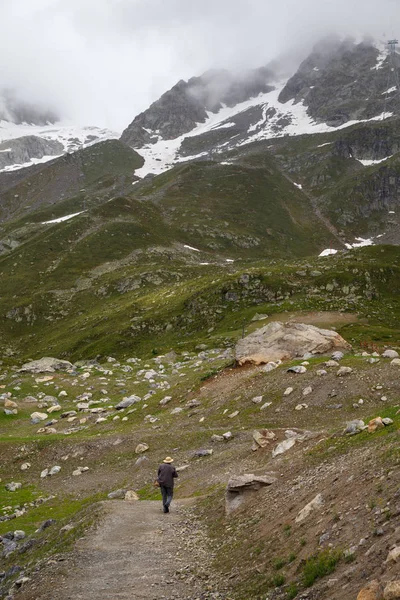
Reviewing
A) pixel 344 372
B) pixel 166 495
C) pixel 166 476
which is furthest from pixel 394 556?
pixel 344 372

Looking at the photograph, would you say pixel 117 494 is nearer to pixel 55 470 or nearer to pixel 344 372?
pixel 55 470

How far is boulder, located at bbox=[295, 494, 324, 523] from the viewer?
11773 millimetres

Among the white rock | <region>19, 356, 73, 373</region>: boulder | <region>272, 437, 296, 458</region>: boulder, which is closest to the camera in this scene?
<region>272, 437, 296, 458</region>: boulder

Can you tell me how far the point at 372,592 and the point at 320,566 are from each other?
200 centimetres

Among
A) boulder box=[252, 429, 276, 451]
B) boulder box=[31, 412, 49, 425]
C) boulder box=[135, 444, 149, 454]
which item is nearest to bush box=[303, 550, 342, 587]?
boulder box=[252, 429, 276, 451]

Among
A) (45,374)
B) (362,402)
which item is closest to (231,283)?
(45,374)

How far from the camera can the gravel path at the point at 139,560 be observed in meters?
11.1

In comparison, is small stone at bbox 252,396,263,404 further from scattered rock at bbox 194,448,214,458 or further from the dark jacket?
the dark jacket

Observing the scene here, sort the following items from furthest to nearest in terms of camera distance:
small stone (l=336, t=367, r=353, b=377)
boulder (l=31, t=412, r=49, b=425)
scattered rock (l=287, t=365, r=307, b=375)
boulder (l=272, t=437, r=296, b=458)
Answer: boulder (l=31, t=412, r=49, b=425)
scattered rock (l=287, t=365, r=307, b=375)
small stone (l=336, t=367, r=353, b=377)
boulder (l=272, t=437, r=296, b=458)

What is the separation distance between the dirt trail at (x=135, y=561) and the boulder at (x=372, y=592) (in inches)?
166

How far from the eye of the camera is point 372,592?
712cm

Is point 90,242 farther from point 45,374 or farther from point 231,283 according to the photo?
point 45,374

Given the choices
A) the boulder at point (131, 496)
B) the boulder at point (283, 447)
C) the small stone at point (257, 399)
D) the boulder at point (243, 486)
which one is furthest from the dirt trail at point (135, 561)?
the small stone at point (257, 399)

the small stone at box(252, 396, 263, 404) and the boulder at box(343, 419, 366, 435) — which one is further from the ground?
the boulder at box(343, 419, 366, 435)
